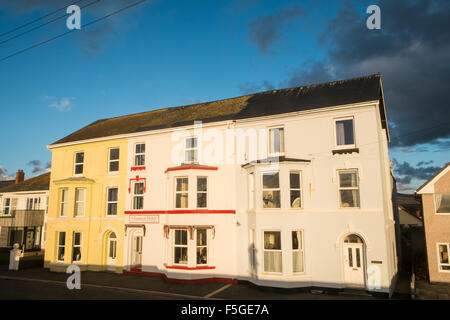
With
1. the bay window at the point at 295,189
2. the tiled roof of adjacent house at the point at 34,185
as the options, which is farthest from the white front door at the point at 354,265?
the tiled roof of adjacent house at the point at 34,185

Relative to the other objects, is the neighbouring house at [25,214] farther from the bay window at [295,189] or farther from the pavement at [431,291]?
the pavement at [431,291]

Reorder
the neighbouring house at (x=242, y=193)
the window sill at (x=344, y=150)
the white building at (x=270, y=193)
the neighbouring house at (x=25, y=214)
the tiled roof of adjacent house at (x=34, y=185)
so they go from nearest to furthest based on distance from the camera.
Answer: the white building at (x=270, y=193)
the neighbouring house at (x=242, y=193)
the window sill at (x=344, y=150)
the neighbouring house at (x=25, y=214)
the tiled roof of adjacent house at (x=34, y=185)

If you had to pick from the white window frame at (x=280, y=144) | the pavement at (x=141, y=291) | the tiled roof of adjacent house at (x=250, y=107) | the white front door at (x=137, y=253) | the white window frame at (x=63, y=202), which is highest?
the tiled roof of adjacent house at (x=250, y=107)

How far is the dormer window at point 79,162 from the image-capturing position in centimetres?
2309

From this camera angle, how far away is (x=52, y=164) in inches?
952

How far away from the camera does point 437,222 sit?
17.7m

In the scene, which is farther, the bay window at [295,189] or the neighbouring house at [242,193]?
the bay window at [295,189]

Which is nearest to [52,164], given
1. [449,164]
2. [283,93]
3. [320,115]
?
[283,93]

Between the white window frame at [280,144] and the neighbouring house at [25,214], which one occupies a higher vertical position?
the white window frame at [280,144]

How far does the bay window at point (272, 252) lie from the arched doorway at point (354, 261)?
3.14m

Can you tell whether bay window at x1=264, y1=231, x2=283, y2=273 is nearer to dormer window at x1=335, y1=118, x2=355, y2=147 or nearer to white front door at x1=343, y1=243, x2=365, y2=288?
white front door at x1=343, y1=243, x2=365, y2=288

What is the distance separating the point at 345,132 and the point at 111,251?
16.8m

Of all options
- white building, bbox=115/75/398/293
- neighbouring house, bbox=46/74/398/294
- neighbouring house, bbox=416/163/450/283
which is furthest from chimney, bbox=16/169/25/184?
neighbouring house, bbox=416/163/450/283
